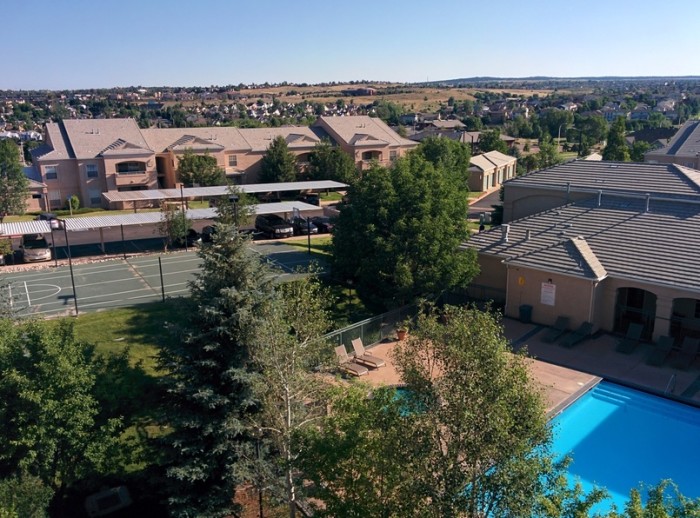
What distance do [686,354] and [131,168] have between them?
166ft

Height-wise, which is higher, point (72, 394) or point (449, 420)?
point (449, 420)

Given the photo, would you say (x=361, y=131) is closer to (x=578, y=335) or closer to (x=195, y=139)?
(x=195, y=139)

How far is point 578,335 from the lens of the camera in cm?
2531

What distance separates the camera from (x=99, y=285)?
101 feet

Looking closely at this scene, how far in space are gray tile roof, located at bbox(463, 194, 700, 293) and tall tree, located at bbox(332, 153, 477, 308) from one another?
3.02 meters

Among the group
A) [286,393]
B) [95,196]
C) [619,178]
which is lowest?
[95,196]

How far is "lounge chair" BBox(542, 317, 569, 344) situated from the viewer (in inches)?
1002

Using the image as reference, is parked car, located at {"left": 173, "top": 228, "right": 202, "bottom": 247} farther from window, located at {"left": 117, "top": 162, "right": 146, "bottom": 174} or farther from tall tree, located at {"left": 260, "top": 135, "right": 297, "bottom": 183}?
tall tree, located at {"left": 260, "top": 135, "right": 297, "bottom": 183}

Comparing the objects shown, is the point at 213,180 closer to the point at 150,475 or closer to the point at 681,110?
the point at 150,475

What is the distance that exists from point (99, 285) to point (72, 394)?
59.7 feet

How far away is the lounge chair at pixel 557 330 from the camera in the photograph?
1002 inches

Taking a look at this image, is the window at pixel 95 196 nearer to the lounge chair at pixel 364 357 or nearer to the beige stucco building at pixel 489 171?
the beige stucco building at pixel 489 171

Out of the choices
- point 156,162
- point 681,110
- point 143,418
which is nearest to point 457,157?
point 156,162

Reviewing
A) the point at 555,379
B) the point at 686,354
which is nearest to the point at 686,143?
the point at 686,354
